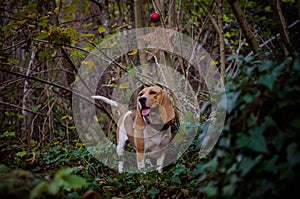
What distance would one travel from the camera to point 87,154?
15.3 feet

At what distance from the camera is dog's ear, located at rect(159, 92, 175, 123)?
4.53 meters

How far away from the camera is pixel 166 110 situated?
14.9ft

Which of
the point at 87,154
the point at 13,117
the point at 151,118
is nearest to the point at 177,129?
the point at 151,118

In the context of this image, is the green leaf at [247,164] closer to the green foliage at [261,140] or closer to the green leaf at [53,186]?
the green foliage at [261,140]

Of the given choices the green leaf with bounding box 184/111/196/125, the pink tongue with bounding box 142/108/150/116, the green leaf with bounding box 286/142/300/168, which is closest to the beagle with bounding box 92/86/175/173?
the pink tongue with bounding box 142/108/150/116

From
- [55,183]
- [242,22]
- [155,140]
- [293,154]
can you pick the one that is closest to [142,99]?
[155,140]

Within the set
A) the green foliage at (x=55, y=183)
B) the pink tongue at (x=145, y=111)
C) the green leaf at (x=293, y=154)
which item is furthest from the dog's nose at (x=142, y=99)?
the green leaf at (x=293, y=154)

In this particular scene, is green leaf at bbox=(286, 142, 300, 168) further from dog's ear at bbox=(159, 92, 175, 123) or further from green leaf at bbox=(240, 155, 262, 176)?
dog's ear at bbox=(159, 92, 175, 123)

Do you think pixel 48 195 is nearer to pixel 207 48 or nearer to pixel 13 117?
pixel 13 117

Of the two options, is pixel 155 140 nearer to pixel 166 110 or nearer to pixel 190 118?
pixel 166 110

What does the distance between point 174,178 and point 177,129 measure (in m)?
1.46

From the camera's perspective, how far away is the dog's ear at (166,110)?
453 cm

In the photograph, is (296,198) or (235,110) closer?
(296,198)

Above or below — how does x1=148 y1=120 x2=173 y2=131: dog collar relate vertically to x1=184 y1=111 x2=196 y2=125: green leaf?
below
